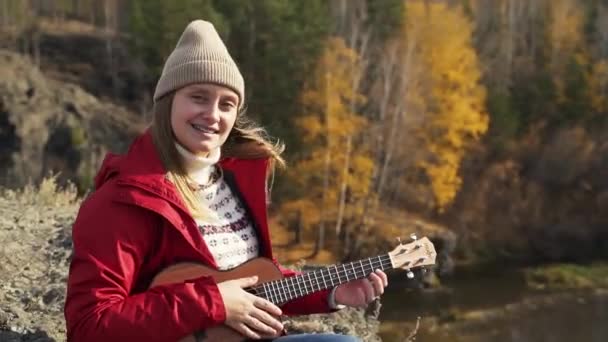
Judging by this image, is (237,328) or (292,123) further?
(292,123)

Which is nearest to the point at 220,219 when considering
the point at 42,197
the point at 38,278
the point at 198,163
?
the point at 198,163

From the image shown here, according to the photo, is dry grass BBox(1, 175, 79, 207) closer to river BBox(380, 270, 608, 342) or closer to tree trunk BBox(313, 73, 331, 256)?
river BBox(380, 270, 608, 342)

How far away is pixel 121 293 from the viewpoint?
6.61 feet

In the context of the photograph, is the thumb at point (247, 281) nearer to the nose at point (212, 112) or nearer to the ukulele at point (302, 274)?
the ukulele at point (302, 274)

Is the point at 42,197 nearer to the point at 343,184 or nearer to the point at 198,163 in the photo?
the point at 198,163

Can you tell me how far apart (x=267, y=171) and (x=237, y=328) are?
24.8 inches

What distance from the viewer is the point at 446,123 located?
18.2 meters

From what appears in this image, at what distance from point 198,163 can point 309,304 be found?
2.08 feet

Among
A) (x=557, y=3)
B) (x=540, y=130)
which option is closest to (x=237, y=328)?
(x=540, y=130)

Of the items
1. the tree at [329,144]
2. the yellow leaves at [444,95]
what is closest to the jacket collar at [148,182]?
the tree at [329,144]

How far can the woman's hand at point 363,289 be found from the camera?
2.42m

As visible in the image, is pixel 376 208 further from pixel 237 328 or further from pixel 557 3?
pixel 237 328

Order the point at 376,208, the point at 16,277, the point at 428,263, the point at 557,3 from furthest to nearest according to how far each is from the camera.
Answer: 1. the point at 557,3
2. the point at 376,208
3. the point at 16,277
4. the point at 428,263

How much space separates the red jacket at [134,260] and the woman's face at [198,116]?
0.11m
